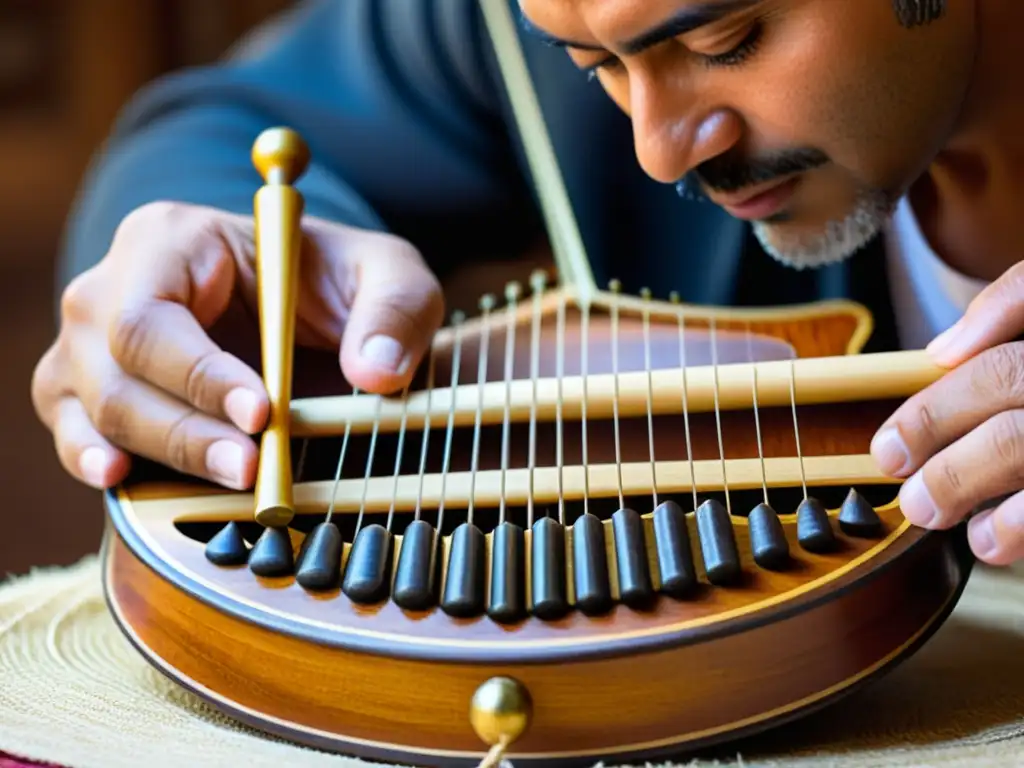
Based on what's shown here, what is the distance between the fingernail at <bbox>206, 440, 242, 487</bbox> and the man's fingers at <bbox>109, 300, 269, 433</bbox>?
0.05 ft

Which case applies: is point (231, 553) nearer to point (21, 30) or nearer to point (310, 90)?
point (310, 90)

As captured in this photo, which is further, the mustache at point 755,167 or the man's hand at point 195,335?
the mustache at point 755,167

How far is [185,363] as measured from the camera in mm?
698

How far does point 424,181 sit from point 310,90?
0.52ft

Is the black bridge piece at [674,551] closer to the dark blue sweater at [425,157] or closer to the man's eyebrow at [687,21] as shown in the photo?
the man's eyebrow at [687,21]

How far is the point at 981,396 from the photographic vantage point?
0.58m

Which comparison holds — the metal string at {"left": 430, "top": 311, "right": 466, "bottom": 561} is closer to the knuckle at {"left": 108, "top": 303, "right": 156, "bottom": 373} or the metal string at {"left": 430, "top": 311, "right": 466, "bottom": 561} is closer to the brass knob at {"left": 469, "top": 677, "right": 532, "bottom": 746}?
the brass knob at {"left": 469, "top": 677, "right": 532, "bottom": 746}

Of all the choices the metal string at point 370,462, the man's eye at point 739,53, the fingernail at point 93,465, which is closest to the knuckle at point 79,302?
the fingernail at point 93,465

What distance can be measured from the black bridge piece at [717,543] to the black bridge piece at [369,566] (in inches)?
6.0

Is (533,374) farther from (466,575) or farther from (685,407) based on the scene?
(466,575)

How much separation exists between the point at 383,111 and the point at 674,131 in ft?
2.02

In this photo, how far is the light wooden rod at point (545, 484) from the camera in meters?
0.61

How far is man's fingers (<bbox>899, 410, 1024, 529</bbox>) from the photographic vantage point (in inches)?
21.7

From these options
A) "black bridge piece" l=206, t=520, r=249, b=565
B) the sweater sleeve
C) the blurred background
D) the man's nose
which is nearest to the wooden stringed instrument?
"black bridge piece" l=206, t=520, r=249, b=565
